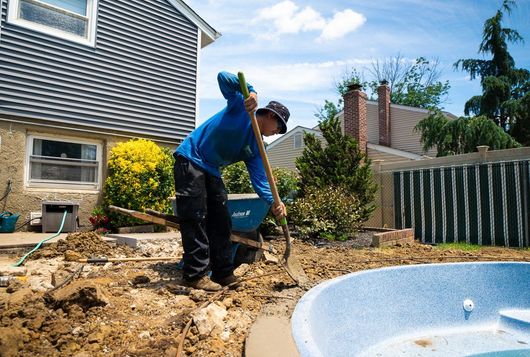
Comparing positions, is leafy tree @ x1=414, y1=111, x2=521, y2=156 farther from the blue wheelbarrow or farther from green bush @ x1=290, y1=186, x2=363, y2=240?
the blue wheelbarrow

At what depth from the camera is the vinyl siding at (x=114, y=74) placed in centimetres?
649

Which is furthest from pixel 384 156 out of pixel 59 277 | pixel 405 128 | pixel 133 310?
pixel 133 310

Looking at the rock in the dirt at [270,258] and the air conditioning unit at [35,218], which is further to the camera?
the air conditioning unit at [35,218]

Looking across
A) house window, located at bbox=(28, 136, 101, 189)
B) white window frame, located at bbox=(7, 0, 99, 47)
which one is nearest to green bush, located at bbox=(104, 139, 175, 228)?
house window, located at bbox=(28, 136, 101, 189)

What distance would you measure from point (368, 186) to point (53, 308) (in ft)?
23.9

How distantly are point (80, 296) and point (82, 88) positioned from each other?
616cm

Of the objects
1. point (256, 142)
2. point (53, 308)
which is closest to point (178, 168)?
point (256, 142)

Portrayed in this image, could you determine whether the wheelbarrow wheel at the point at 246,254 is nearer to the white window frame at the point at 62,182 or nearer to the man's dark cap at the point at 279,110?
the man's dark cap at the point at 279,110

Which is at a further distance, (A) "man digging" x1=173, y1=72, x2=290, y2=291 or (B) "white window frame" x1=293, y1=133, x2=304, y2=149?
(B) "white window frame" x1=293, y1=133, x2=304, y2=149

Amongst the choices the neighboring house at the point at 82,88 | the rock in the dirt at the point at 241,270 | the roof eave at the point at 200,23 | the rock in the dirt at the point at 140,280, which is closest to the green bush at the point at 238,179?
the neighboring house at the point at 82,88

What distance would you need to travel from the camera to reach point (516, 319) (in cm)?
402

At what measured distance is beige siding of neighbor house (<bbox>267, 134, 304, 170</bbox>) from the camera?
19312mm

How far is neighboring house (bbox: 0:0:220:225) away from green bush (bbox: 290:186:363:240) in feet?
12.4

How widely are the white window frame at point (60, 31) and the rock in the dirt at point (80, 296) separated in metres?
6.34
